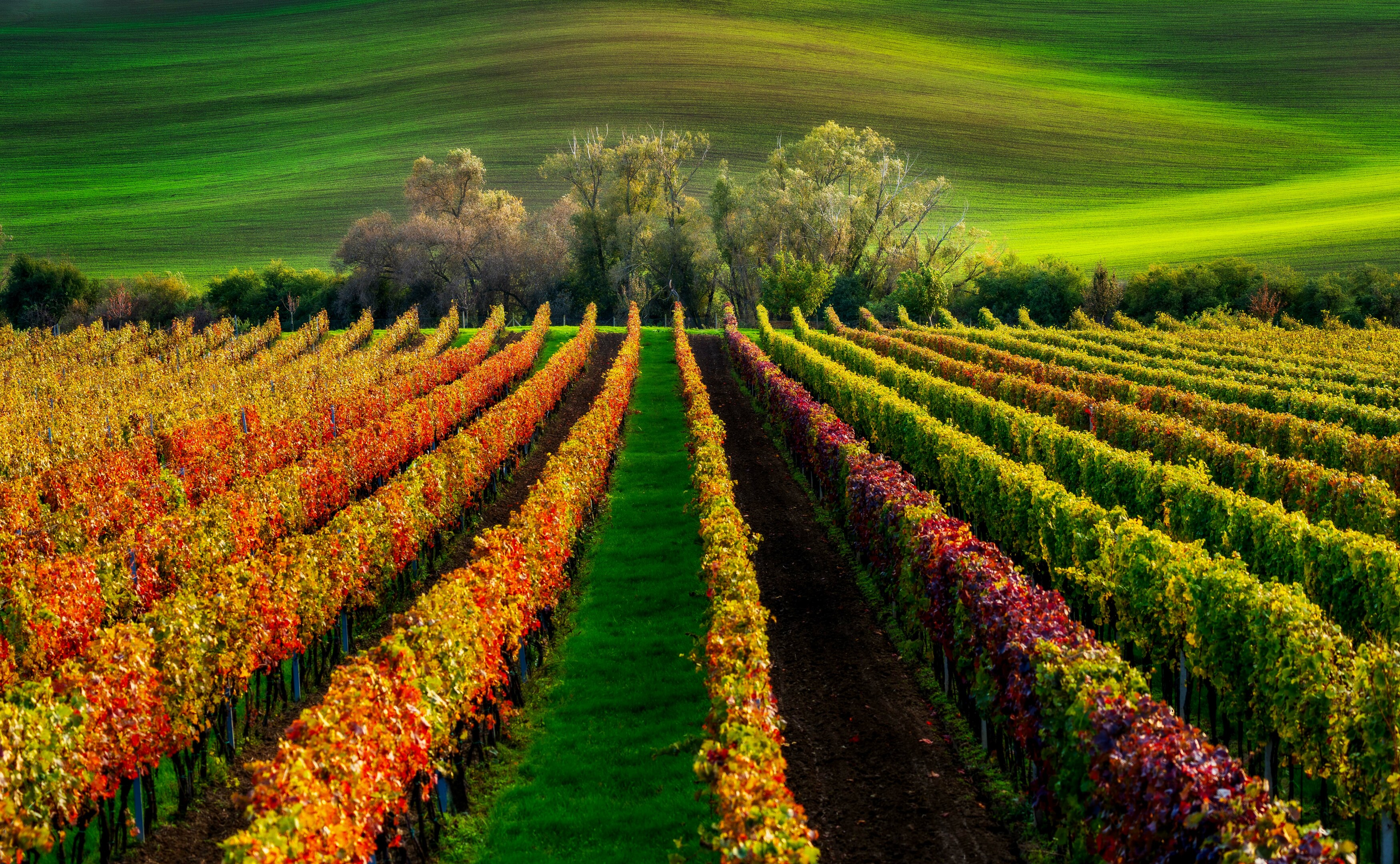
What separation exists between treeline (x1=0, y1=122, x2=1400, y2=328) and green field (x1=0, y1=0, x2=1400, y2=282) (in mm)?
19857

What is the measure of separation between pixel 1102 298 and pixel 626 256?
40.9 metres

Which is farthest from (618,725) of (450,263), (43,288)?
(43,288)

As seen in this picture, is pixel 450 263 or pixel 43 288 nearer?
pixel 450 263

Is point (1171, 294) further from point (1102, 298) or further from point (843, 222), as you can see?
point (843, 222)

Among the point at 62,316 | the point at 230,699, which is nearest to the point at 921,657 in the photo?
the point at 230,699

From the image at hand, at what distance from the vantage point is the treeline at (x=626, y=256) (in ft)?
296

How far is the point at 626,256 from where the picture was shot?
95.4 metres

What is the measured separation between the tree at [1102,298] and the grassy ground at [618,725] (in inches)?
2398

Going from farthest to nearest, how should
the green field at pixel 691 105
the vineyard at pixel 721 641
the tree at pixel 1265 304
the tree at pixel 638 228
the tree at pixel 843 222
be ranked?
the green field at pixel 691 105, the tree at pixel 638 228, the tree at pixel 843 222, the tree at pixel 1265 304, the vineyard at pixel 721 641

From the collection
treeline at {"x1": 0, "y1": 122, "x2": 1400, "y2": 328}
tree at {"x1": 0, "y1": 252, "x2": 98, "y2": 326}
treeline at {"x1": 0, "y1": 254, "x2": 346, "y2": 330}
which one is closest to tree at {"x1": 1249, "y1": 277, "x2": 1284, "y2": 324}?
treeline at {"x1": 0, "y1": 122, "x2": 1400, "y2": 328}

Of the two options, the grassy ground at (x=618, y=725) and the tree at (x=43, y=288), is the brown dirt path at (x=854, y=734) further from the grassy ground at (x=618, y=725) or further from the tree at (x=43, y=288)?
the tree at (x=43, y=288)

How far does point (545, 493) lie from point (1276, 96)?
15941cm

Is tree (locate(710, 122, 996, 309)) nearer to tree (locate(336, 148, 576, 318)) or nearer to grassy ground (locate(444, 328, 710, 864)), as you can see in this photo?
tree (locate(336, 148, 576, 318))

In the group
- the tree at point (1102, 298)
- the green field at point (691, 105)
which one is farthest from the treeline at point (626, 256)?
the green field at point (691, 105)
